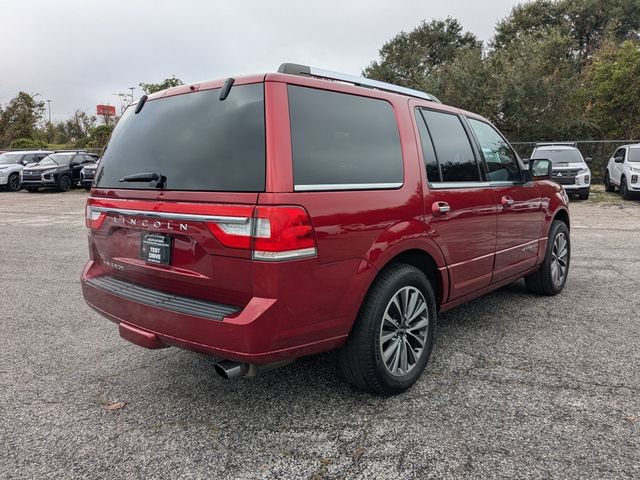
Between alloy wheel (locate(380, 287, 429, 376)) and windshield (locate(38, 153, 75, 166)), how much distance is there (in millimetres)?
22446

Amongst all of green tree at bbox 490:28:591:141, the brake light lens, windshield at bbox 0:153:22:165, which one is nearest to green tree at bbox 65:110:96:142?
windshield at bbox 0:153:22:165

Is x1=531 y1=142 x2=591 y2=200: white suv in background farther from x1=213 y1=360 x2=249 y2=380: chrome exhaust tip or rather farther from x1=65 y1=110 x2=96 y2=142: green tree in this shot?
x1=65 y1=110 x2=96 y2=142: green tree

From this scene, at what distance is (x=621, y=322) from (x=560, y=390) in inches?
68.5

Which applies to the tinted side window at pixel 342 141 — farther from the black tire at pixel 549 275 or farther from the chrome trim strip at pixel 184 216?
the black tire at pixel 549 275

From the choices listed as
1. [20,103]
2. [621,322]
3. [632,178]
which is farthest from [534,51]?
[20,103]

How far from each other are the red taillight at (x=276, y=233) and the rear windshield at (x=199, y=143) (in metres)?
0.15

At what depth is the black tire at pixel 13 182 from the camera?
23.1m

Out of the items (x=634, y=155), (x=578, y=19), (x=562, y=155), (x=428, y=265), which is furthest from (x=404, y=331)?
(x=578, y=19)

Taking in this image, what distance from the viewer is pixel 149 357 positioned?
12.8 ft

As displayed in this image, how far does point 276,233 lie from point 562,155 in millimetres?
16343

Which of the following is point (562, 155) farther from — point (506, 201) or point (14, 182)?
point (14, 182)

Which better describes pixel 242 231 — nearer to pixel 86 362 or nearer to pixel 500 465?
pixel 500 465

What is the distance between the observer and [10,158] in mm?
23875

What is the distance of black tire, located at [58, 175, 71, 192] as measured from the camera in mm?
21734
